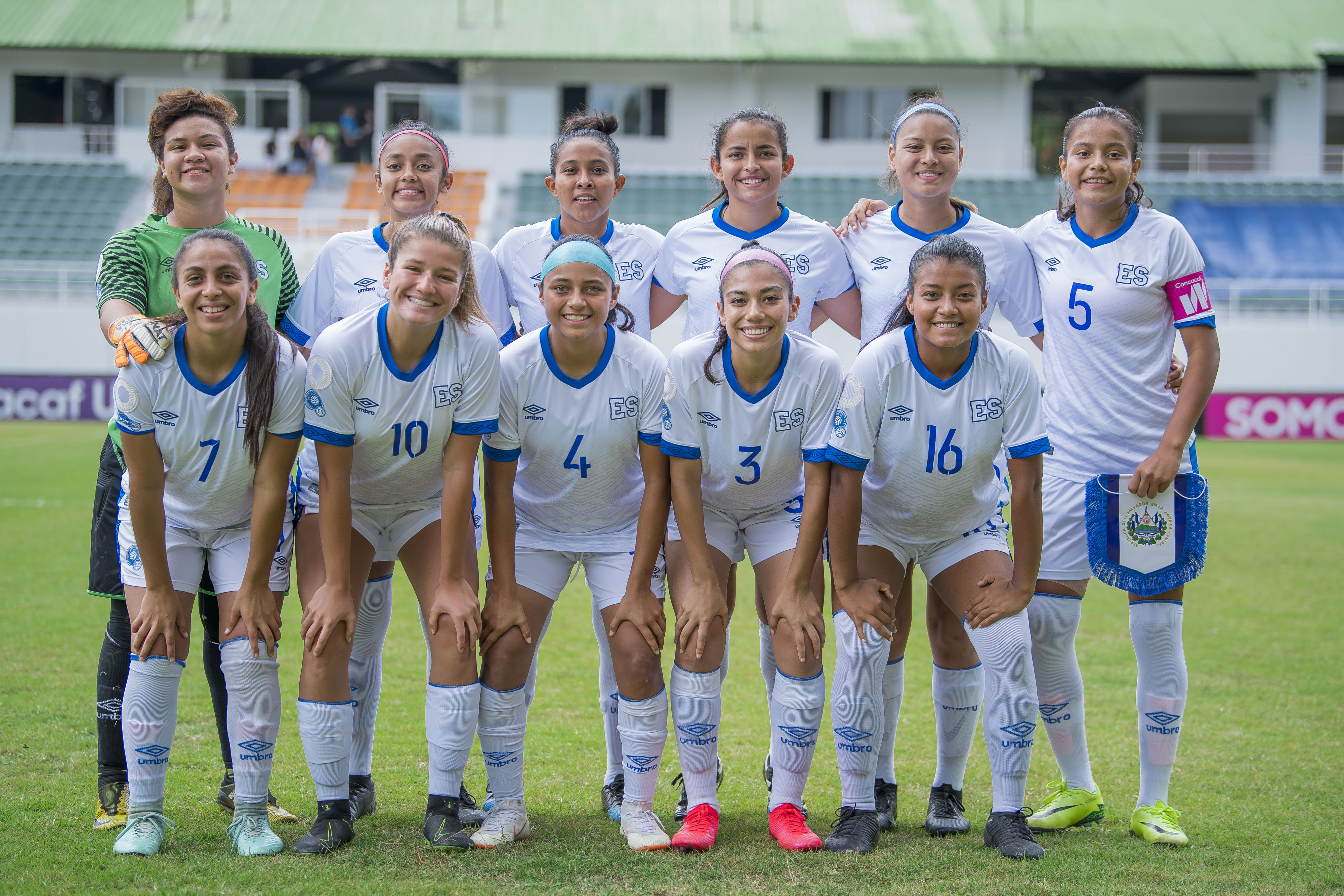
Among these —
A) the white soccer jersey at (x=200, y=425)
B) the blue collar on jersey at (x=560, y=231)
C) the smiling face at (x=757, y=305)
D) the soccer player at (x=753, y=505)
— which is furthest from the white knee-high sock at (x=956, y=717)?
the white soccer jersey at (x=200, y=425)

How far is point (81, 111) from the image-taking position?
27.2 m

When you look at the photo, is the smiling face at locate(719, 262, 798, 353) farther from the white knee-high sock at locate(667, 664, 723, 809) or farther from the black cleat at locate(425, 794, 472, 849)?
the black cleat at locate(425, 794, 472, 849)

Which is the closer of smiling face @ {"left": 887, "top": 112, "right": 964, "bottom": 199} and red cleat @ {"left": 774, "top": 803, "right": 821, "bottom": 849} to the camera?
red cleat @ {"left": 774, "top": 803, "right": 821, "bottom": 849}

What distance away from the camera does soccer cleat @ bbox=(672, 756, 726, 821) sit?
12.4ft

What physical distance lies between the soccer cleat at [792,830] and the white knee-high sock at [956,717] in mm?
544

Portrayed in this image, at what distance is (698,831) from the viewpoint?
362cm

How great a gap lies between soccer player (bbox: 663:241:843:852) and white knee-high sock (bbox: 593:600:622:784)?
0.44m

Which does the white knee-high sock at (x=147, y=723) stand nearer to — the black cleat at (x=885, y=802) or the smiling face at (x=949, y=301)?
the black cleat at (x=885, y=802)

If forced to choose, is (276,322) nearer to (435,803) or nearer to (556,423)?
(556,423)

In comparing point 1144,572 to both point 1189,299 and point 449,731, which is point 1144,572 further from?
point 449,731

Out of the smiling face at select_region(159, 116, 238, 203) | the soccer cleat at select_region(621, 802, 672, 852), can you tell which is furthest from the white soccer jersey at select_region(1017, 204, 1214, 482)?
the smiling face at select_region(159, 116, 238, 203)

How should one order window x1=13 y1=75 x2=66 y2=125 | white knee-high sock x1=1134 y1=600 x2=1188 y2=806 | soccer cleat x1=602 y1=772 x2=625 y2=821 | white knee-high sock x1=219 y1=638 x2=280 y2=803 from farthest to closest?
window x1=13 y1=75 x2=66 y2=125, soccer cleat x1=602 y1=772 x2=625 y2=821, white knee-high sock x1=1134 y1=600 x2=1188 y2=806, white knee-high sock x1=219 y1=638 x2=280 y2=803

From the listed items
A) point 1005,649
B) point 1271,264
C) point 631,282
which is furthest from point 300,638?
point 1271,264

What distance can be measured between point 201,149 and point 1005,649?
305 centimetres
